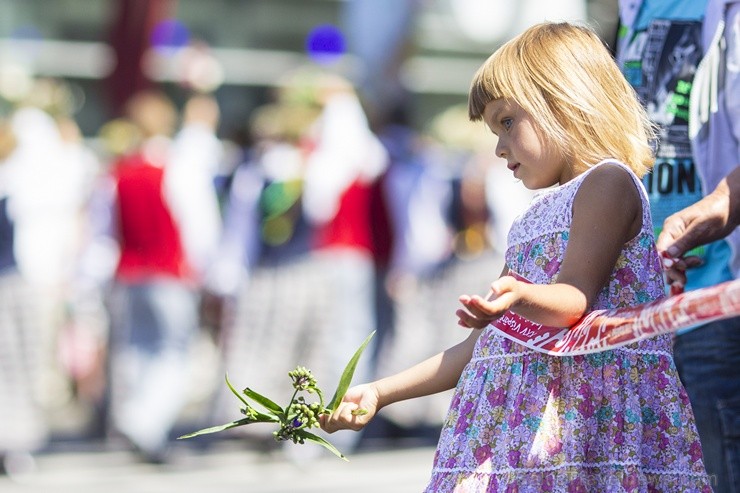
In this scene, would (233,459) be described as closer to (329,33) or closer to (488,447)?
(329,33)

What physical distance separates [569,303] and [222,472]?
584 cm

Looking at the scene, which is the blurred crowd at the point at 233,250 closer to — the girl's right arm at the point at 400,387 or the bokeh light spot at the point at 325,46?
the bokeh light spot at the point at 325,46

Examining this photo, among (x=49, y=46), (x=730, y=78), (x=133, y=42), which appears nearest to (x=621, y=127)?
(x=730, y=78)

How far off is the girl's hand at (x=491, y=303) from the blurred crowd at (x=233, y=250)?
6.24m

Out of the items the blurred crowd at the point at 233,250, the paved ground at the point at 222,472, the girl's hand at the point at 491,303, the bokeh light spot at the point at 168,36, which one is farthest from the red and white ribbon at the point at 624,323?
the bokeh light spot at the point at 168,36

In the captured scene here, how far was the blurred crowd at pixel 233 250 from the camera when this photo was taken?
28.7ft

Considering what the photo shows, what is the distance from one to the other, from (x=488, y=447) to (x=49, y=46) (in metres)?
11.6

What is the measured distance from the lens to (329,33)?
35.1 feet

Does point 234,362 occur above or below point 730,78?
below

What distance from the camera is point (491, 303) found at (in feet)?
8.18

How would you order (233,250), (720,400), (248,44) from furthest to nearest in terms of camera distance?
(248,44), (233,250), (720,400)

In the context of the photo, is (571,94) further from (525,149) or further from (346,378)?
(346,378)

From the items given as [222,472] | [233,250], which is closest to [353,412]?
[222,472]

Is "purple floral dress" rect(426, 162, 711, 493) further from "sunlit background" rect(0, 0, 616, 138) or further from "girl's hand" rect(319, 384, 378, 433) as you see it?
"sunlit background" rect(0, 0, 616, 138)
